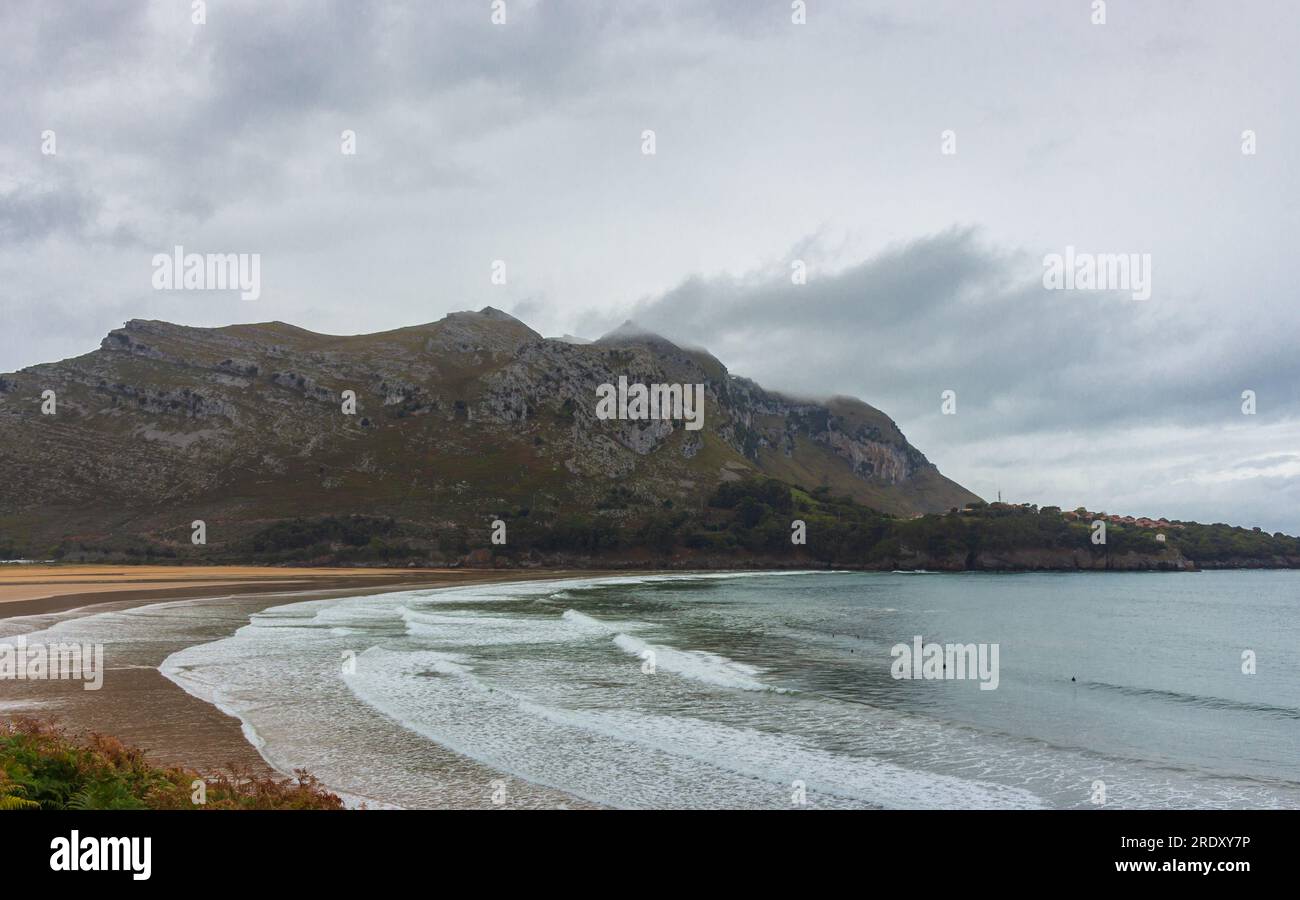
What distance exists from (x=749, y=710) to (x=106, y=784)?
17.6m

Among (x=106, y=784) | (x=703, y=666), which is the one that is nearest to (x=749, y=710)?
(x=703, y=666)

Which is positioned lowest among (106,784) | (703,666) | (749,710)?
(703,666)

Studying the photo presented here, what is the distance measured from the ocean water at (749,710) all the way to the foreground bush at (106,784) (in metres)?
2.74

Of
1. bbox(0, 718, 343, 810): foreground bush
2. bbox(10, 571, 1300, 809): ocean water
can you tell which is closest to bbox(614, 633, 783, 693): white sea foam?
bbox(10, 571, 1300, 809): ocean water

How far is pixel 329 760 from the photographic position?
1784cm

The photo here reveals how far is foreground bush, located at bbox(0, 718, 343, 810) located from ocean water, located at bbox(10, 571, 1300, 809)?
2.74 m

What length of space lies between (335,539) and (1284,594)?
177 metres

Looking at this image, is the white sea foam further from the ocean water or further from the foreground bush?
the foreground bush

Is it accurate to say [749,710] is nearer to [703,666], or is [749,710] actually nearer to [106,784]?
[703,666]

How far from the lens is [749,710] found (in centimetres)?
2491

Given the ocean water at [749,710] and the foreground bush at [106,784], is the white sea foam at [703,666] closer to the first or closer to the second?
the ocean water at [749,710]

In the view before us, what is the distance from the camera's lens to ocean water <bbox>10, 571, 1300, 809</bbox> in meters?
17.2
